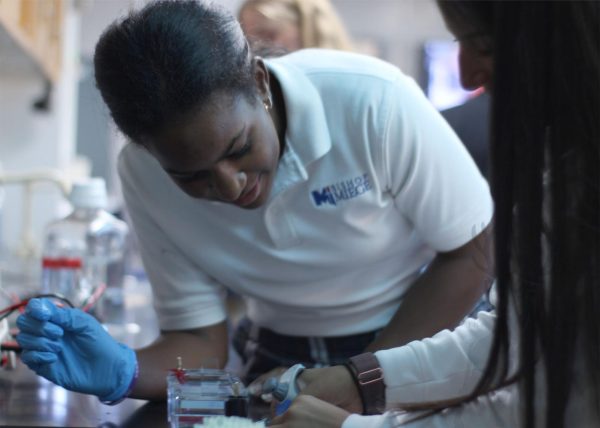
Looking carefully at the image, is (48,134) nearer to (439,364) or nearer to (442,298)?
(442,298)

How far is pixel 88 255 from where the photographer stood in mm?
2459

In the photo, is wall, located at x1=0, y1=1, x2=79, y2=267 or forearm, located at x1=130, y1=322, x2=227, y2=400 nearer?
forearm, located at x1=130, y1=322, x2=227, y2=400

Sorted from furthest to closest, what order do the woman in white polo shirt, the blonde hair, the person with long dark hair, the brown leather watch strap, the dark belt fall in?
the blonde hair → the dark belt → the woman in white polo shirt → the brown leather watch strap → the person with long dark hair

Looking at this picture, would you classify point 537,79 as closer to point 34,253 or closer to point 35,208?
point 34,253

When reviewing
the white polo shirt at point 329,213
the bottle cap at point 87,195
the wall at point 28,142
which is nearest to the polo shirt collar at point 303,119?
the white polo shirt at point 329,213

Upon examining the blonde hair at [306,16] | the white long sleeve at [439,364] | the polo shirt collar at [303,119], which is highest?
the blonde hair at [306,16]

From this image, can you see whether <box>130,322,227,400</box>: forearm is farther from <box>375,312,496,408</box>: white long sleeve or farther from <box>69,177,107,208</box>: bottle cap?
<box>69,177,107,208</box>: bottle cap

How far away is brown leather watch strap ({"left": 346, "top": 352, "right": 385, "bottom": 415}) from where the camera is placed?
3.59ft

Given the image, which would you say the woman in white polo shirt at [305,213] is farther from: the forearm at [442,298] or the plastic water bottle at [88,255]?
the plastic water bottle at [88,255]

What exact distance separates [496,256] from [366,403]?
0.37 meters

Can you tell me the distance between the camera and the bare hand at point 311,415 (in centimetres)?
96

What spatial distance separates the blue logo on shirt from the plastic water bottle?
60 centimetres

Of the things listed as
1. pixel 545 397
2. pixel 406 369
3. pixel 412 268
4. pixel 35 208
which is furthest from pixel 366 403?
pixel 35 208

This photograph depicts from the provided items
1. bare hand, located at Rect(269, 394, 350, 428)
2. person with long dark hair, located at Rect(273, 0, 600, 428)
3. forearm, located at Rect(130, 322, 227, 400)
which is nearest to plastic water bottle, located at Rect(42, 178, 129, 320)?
forearm, located at Rect(130, 322, 227, 400)
